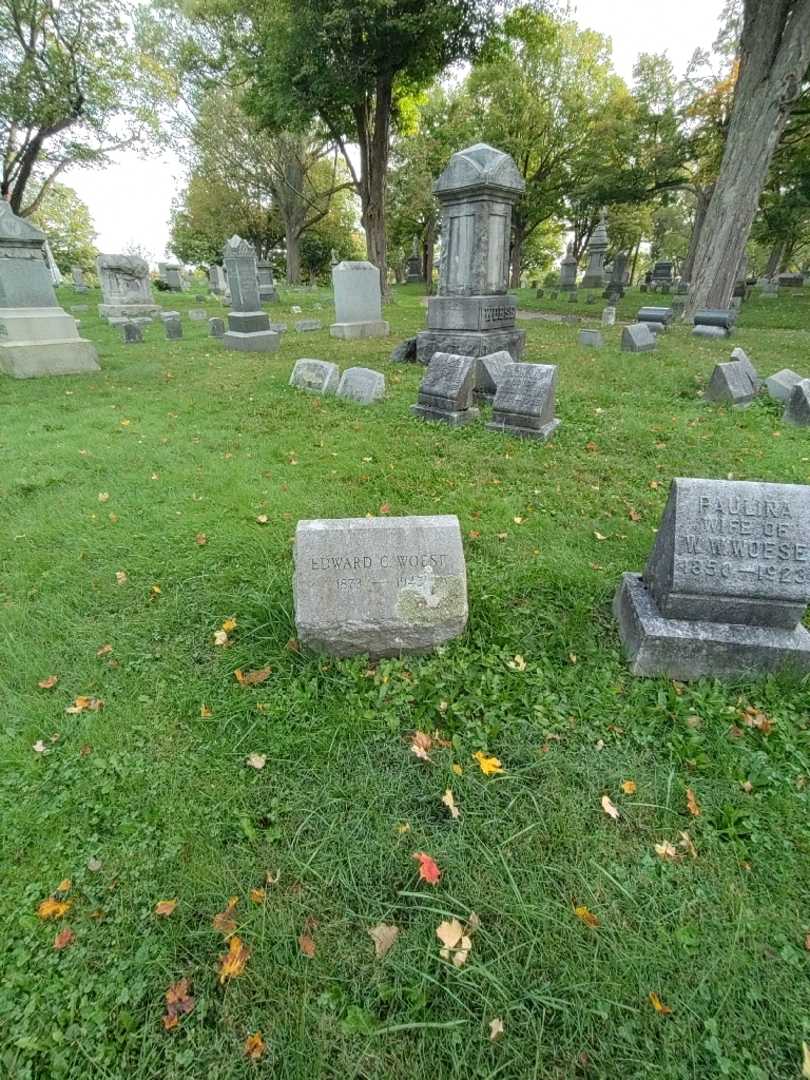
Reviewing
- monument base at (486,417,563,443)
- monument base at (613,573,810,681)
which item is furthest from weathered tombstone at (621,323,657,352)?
monument base at (613,573,810,681)

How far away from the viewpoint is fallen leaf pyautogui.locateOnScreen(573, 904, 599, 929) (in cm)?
180

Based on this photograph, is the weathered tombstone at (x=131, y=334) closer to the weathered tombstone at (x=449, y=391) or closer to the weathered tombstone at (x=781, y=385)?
the weathered tombstone at (x=449, y=391)

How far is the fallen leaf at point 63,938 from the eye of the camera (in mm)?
1726

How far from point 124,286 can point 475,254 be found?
13.8 m

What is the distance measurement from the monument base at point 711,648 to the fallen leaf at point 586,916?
4.28 feet

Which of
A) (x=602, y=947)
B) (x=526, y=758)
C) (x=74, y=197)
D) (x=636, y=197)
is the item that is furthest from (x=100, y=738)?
(x=74, y=197)

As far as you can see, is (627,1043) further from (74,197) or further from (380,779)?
(74,197)

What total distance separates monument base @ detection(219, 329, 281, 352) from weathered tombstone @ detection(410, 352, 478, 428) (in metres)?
6.64

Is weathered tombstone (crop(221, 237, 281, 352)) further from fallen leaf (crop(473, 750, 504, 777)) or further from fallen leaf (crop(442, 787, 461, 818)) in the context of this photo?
fallen leaf (crop(442, 787, 461, 818))

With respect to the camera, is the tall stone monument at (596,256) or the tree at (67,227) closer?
the tall stone monument at (596,256)

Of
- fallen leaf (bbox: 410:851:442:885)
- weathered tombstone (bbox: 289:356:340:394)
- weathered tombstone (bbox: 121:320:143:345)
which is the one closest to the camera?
fallen leaf (bbox: 410:851:442:885)

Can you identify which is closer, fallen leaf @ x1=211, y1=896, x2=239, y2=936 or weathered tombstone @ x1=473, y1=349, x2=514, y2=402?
fallen leaf @ x1=211, y1=896, x2=239, y2=936

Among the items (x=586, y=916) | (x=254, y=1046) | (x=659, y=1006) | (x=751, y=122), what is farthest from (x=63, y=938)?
(x=751, y=122)

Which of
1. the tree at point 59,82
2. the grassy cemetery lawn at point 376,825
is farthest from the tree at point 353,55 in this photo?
the grassy cemetery lawn at point 376,825
